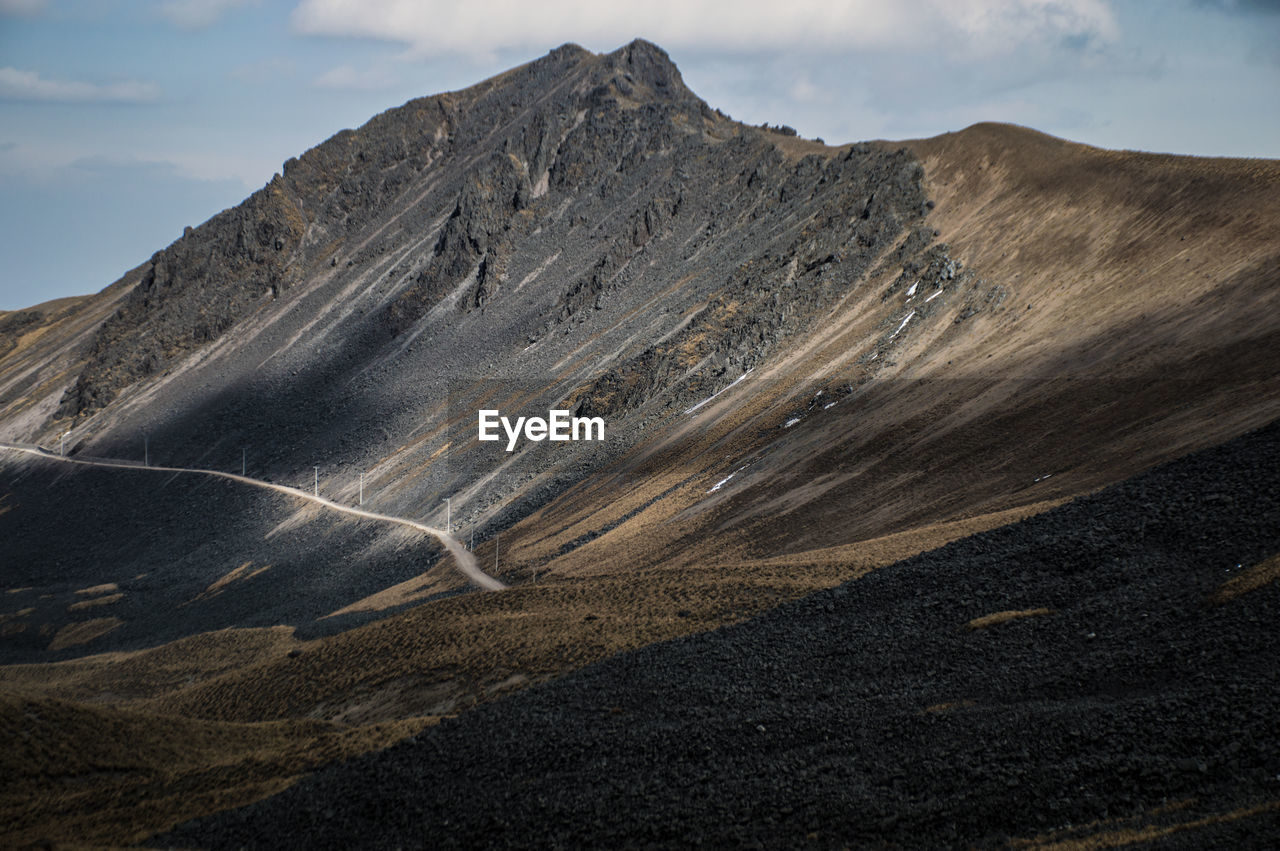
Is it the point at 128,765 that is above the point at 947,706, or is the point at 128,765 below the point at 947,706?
below

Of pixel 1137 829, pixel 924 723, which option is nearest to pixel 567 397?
pixel 924 723

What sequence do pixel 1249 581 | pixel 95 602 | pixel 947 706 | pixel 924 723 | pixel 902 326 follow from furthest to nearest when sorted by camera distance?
pixel 95 602 → pixel 902 326 → pixel 1249 581 → pixel 947 706 → pixel 924 723

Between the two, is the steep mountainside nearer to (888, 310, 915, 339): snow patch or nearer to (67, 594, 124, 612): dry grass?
(888, 310, 915, 339): snow patch

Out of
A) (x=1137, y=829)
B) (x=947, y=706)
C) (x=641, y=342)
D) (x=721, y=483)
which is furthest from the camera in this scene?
(x=641, y=342)

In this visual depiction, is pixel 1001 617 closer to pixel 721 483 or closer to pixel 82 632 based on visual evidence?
pixel 721 483

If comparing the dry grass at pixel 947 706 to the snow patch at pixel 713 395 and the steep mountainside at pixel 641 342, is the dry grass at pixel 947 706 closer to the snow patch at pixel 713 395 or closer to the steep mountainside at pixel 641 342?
the steep mountainside at pixel 641 342

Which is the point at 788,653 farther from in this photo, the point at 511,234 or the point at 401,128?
the point at 401,128
